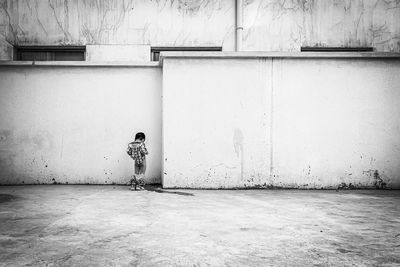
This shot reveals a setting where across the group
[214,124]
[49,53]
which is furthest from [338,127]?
[49,53]

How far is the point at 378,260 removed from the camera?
120 inches

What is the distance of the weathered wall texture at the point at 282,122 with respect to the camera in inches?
299

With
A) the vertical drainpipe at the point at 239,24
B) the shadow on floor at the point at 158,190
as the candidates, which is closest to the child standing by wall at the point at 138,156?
the shadow on floor at the point at 158,190

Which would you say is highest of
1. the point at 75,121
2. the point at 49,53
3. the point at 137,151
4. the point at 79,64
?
the point at 49,53

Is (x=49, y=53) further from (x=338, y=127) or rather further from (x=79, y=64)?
(x=338, y=127)

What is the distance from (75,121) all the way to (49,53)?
276 centimetres

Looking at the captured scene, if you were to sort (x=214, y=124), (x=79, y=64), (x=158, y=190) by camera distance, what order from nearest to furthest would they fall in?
(x=158, y=190), (x=214, y=124), (x=79, y=64)

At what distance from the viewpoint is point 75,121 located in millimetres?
8148

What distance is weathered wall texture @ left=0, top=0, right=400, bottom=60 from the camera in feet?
30.7

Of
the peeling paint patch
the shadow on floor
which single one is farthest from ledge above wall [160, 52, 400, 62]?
the shadow on floor

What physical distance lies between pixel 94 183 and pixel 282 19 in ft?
23.0

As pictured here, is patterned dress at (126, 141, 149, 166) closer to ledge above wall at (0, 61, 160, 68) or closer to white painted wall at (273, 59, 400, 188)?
ledge above wall at (0, 61, 160, 68)

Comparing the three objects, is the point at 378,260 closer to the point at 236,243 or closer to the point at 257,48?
the point at 236,243

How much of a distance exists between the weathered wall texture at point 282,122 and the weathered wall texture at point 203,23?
2.14 metres
